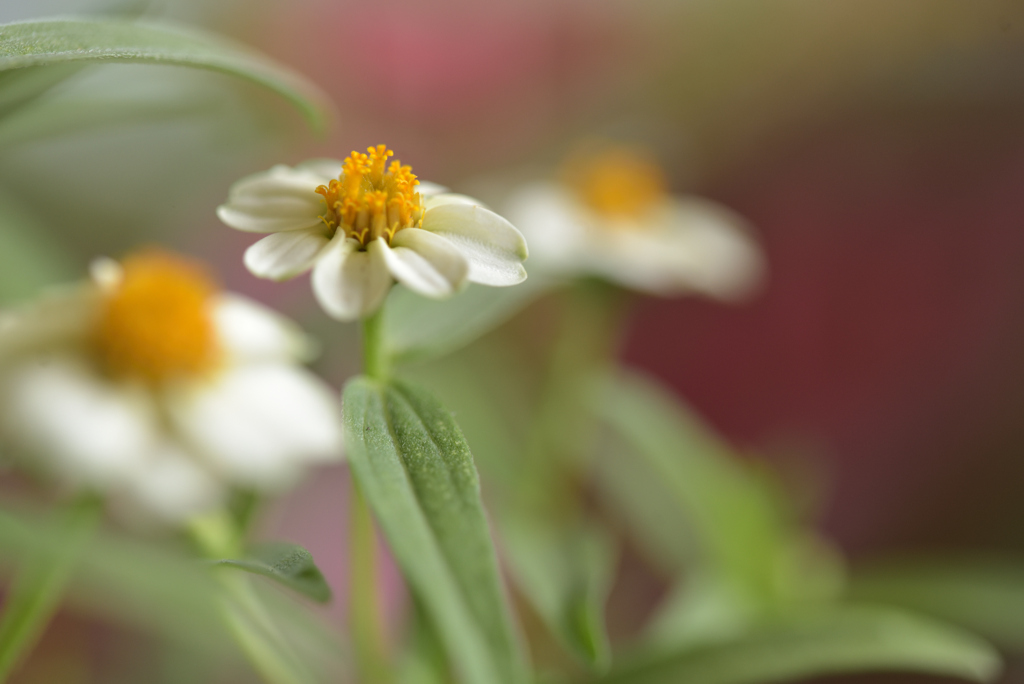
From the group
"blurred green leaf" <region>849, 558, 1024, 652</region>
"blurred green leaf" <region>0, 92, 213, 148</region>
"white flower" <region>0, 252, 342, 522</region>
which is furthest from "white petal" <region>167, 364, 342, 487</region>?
"blurred green leaf" <region>849, 558, 1024, 652</region>

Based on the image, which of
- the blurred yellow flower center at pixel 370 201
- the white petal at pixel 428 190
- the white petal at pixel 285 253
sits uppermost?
the white petal at pixel 428 190

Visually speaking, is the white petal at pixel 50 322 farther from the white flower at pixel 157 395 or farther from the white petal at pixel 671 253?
the white petal at pixel 671 253

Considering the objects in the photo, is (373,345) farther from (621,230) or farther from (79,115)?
(621,230)

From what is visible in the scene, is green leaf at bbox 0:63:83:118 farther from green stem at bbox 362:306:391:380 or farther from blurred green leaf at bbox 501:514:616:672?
blurred green leaf at bbox 501:514:616:672

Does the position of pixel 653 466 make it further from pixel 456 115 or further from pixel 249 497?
pixel 456 115

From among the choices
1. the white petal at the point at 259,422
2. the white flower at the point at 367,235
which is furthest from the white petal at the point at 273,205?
the white petal at the point at 259,422

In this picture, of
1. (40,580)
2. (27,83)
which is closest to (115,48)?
(27,83)

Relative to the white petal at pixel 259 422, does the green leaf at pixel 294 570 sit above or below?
below
